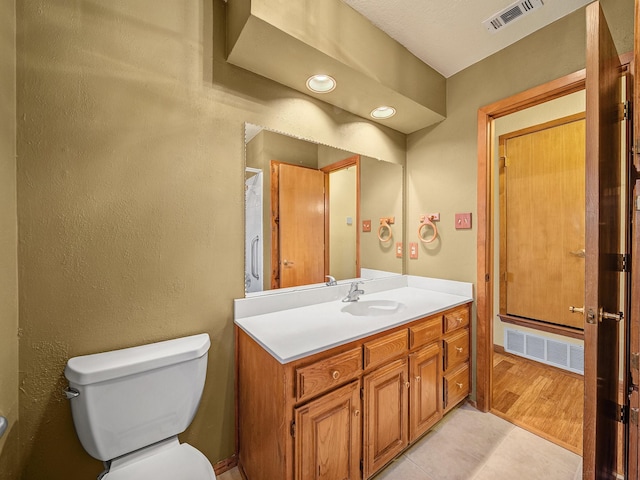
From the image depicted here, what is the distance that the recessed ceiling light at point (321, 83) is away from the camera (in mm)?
1586

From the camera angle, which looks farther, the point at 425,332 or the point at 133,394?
the point at 425,332

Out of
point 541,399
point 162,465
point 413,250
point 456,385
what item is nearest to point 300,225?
point 413,250

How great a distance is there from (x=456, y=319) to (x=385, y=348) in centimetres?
78

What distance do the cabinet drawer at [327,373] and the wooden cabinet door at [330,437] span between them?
4 centimetres

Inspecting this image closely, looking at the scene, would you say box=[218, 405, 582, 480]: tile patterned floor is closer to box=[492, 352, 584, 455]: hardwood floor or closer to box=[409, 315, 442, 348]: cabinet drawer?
box=[492, 352, 584, 455]: hardwood floor

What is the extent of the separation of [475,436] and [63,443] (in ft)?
7.15

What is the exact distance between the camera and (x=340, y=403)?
1.19m

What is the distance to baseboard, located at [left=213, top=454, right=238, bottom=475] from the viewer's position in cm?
143

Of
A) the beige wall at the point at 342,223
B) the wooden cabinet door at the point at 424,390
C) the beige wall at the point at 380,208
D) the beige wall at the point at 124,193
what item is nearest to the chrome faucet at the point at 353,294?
the beige wall at the point at 342,223

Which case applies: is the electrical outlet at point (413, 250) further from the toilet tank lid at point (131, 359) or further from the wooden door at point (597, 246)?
the toilet tank lid at point (131, 359)

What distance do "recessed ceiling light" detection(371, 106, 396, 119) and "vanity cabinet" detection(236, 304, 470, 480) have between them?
1493 mm

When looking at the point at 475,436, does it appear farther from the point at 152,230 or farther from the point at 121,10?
the point at 121,10

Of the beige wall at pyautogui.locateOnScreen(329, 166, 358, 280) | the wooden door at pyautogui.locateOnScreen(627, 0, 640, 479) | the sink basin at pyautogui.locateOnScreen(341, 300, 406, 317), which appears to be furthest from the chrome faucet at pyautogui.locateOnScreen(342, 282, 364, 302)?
the wooden door at pyautogui.locateOnScreen(627, 0, 640, 479)

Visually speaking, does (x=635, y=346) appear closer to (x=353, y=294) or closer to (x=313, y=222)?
(x=353, y=294)
